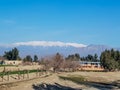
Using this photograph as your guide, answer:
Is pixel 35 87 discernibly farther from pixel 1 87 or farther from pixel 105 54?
pixel 105 54

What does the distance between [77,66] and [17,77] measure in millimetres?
76156

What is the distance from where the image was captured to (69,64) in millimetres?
152750

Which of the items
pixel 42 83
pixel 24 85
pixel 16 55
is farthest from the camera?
Result: pixel 16 55

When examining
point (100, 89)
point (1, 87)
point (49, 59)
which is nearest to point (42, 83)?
point (100, 89)

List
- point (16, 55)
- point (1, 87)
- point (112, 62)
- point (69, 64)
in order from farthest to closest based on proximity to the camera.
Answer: point (16, 55) < point (69, 64) < point (112, 62) < point (1, 87)

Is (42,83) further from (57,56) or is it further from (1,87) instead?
(57,56)

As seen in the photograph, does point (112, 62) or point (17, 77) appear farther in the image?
point (112, 62)

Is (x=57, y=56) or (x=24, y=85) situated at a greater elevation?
(x=57, y=56)

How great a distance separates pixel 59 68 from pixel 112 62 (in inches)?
873

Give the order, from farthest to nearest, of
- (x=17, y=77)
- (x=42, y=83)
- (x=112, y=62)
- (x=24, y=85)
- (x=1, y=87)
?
(x=112, y=62)
(x=17, y=77)
(x=42, y=83)
(x=24, y=85)
(x=1, y=87)

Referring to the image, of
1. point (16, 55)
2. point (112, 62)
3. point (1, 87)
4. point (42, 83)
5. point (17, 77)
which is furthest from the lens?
point (16, 55)

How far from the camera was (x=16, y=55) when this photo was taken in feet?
621

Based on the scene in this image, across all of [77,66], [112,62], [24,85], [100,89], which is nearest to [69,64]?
[77,66]

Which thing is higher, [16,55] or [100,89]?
[16,55]
